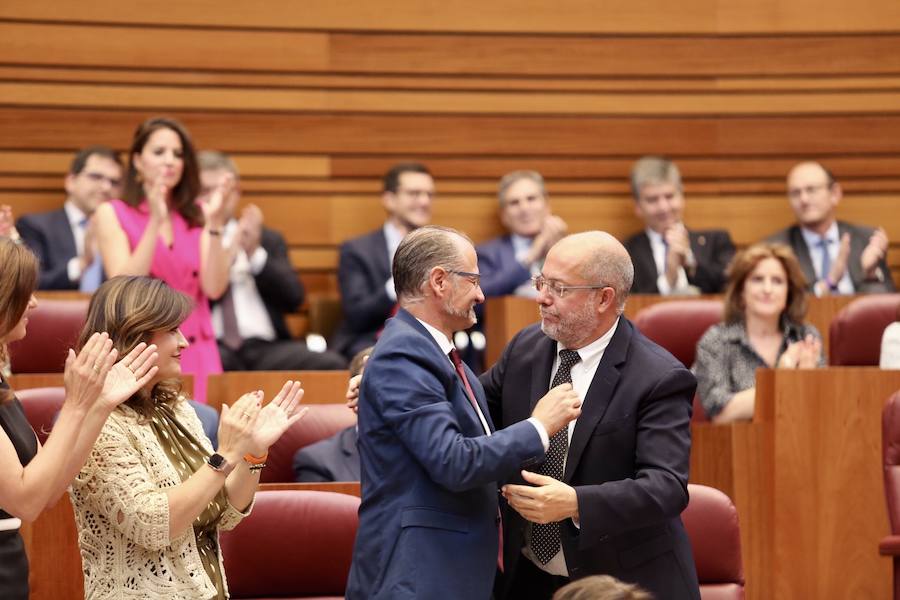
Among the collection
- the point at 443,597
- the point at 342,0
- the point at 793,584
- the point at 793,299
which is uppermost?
the point at 342,0

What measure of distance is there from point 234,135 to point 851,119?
7.29ft

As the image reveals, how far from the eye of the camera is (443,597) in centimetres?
186

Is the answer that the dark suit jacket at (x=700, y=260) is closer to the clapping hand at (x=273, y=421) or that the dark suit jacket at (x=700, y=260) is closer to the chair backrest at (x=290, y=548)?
the chair backrest at (x=290, y=548)

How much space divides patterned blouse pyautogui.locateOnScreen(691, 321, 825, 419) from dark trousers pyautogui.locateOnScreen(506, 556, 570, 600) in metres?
1.40

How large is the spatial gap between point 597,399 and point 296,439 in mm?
1103

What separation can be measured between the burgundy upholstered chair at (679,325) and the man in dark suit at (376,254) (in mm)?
945

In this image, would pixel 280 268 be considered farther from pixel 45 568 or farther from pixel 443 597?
pixel 443 597

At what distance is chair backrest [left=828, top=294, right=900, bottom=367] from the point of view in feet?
11.3

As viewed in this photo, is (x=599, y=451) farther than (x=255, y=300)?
No

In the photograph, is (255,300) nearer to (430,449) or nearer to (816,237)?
(816,237)

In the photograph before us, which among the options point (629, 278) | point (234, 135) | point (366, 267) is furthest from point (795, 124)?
point (629, 278)

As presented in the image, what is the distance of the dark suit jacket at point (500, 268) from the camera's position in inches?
165

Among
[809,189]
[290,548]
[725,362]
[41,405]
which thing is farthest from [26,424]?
[809,189]

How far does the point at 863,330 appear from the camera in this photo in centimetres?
345
